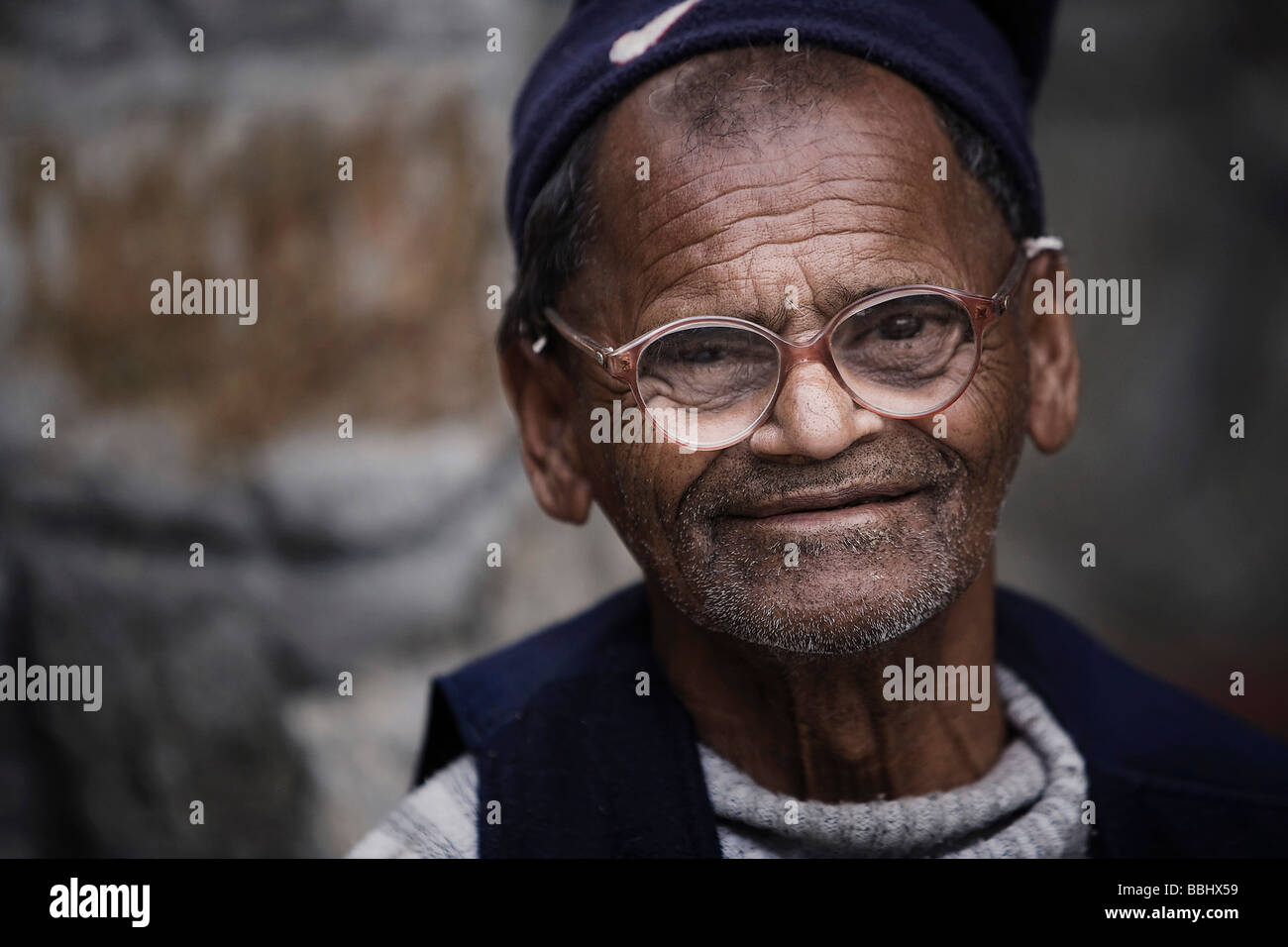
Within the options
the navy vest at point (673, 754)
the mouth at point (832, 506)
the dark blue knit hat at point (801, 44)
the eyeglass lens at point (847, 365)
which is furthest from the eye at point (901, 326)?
the navy vest at point (673, 754)

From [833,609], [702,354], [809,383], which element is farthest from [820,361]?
[833,609]

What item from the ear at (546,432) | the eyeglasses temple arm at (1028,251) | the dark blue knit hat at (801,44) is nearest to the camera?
the dark blue knit hat at (801,44)

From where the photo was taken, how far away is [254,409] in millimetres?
2246

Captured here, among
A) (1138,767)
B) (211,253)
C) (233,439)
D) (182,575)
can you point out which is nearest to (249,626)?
(182,575)

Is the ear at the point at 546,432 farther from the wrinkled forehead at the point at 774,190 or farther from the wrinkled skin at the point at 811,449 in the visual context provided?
the wrinkled forehead at the point at 774,190

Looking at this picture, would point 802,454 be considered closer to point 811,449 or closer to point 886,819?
point 811,449

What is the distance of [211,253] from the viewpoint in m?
2.22

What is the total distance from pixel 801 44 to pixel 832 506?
0.55 m

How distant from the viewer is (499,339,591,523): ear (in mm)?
1675

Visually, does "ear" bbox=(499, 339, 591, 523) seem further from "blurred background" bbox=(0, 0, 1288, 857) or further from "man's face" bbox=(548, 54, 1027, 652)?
"blurred background" bbox=(0, 0, 1288, 857)

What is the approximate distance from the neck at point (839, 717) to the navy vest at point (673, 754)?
0.22 ft

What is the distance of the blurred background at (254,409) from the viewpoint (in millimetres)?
2227
